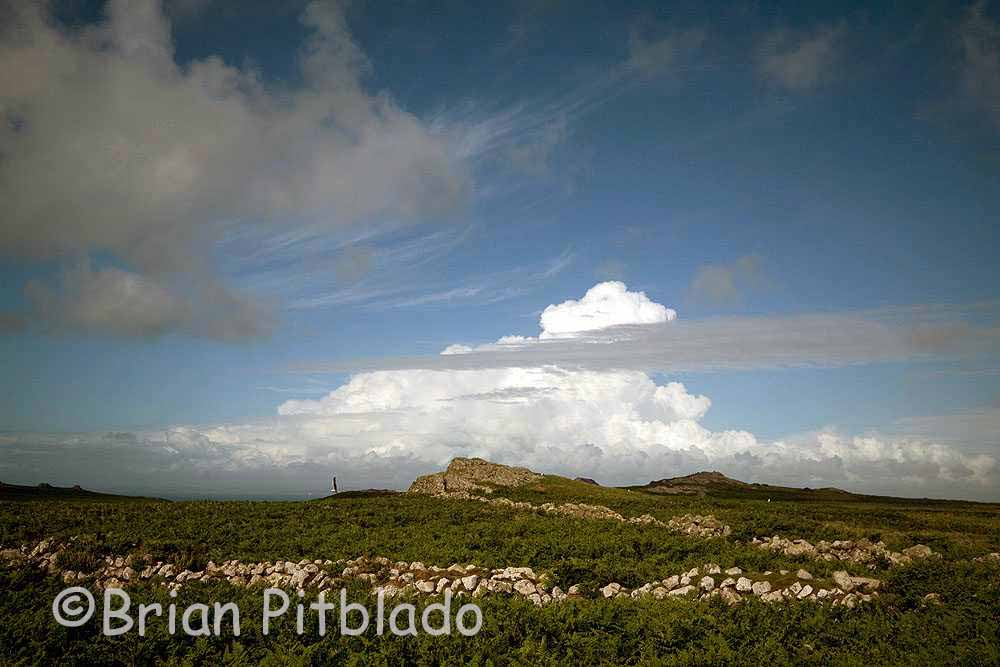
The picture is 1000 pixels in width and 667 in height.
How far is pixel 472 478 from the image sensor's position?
72.1 meters

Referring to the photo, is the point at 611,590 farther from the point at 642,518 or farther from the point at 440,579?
the point at 642,518

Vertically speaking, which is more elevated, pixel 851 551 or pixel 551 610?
pixel 551 610

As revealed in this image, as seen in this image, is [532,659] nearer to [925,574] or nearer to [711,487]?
[925,574]

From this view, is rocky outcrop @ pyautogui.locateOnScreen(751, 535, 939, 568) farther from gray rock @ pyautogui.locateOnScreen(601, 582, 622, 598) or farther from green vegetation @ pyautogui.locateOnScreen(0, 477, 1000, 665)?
gray rock @ pyautogui.locateOnScreen(601, 582, 622, 598)

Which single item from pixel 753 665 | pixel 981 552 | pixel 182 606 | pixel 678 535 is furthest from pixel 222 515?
pixel 981 552

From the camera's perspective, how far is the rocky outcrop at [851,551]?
21.8 meters

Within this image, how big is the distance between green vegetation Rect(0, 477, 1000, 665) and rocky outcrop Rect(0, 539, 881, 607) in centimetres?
81

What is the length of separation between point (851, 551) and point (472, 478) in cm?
5238

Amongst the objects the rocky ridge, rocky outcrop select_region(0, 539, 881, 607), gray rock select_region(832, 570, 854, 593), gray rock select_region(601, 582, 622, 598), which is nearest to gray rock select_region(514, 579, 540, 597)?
rocky outcrop select_region(0, 539, 881, 607)

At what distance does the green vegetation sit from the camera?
12203 mm

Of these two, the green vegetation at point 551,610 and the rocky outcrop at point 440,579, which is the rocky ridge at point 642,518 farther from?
the rocky outcrop at point 440,579

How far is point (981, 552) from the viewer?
81.6 feet

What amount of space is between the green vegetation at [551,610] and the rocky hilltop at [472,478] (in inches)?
1531

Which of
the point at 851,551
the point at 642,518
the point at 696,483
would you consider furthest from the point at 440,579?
the point at 696,483
